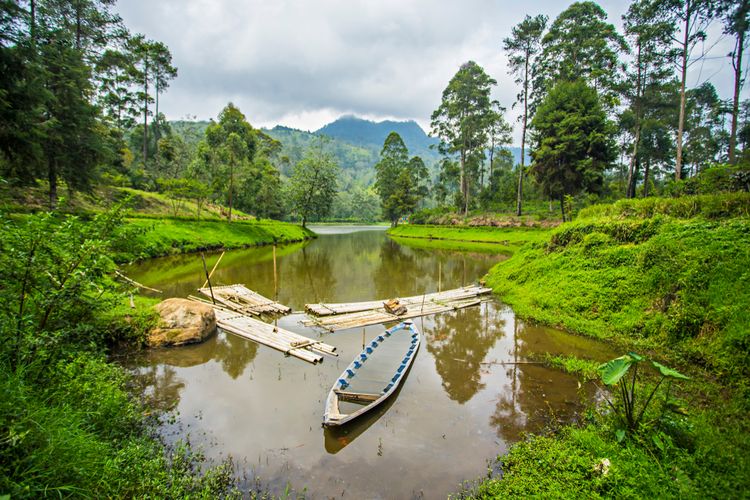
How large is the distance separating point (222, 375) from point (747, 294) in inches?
504

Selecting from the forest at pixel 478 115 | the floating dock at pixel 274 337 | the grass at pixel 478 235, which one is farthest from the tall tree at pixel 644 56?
the floating dock at pixel 274 337

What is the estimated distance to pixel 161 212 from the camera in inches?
1468

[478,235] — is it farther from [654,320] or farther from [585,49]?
[654,320]

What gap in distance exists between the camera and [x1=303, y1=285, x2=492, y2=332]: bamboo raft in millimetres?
11531

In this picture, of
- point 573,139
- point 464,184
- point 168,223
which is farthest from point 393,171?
point 168,223

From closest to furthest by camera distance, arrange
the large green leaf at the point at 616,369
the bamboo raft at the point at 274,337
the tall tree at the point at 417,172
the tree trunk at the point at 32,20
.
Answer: the large green leaf at the point at 616,369, the bamboo raft at the point at 274,337, the tree trunk at the point at 32,20, the tall tree at the point at 417,172

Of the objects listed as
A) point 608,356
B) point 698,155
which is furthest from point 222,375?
point 698,155

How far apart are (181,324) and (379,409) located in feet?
22.6

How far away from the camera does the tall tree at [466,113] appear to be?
4406 cm

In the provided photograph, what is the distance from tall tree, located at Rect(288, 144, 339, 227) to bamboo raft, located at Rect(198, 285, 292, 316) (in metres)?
34.8

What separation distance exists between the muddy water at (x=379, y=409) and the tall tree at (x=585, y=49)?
103ft

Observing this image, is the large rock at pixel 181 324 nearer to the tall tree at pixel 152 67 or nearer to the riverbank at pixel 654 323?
the riverbank at pixel 654 323

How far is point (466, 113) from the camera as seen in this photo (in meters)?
45.8

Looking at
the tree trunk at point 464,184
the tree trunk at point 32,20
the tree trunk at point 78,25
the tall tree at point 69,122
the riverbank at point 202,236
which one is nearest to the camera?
the tree trunk at point 32,20
